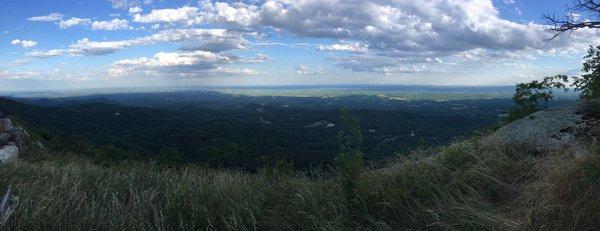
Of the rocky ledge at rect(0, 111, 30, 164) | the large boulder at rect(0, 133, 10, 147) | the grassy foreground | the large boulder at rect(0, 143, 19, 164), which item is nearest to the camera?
the grassy foreground

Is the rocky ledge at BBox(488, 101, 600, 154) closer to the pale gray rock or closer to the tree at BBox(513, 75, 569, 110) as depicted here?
the pale gray rock

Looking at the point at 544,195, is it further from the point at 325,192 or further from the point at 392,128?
the point at 392,128

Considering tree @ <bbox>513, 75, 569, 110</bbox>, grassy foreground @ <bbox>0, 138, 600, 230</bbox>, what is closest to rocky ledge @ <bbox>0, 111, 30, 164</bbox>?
grassy foreground @ <bbox>0, 138, 600, 230</bbox>

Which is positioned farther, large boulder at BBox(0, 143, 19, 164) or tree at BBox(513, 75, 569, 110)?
tree at BBox(513, 75, 569, 110)

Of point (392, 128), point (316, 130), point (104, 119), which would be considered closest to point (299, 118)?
point (316, 130)

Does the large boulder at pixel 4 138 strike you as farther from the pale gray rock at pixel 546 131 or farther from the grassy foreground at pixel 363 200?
the pale gray rock at pixel 546 131

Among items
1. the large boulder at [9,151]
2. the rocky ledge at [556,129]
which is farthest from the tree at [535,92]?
the large boulder at [9,151]

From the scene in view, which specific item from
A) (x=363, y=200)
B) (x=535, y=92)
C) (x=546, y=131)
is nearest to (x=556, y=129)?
(x=546, y=131)

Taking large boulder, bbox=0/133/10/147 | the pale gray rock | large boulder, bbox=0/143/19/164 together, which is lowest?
large boulder, bbox=0/143/19/164

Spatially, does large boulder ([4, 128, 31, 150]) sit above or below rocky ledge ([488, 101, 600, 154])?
below
